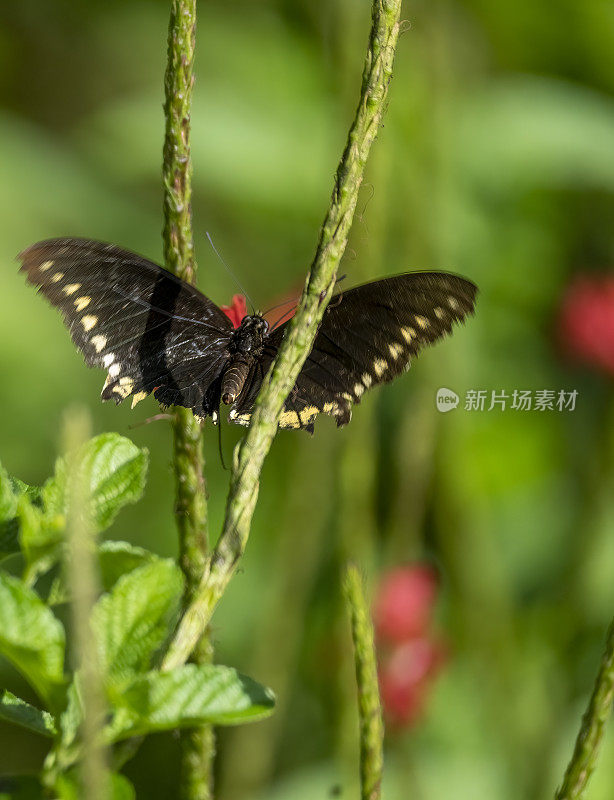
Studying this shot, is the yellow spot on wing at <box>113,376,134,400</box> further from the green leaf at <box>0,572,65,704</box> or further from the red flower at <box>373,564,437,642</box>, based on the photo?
the red flower at <box>373,564,437,642</box>

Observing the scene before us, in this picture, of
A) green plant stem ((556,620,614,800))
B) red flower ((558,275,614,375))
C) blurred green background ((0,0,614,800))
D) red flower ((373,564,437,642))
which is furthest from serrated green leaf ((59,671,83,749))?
red flower ((558,275,614,375))

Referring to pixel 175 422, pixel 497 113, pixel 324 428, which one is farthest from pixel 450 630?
pixel 175 422

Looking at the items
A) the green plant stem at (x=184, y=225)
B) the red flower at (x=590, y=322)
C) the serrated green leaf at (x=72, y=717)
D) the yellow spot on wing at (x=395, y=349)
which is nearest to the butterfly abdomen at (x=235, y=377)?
the yellow spot on wing at (x=395, y=349)

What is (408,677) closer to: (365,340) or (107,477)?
(365,340)

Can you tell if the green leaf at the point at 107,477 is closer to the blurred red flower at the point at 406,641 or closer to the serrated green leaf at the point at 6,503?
the serrated green leaf at the point at 6,503

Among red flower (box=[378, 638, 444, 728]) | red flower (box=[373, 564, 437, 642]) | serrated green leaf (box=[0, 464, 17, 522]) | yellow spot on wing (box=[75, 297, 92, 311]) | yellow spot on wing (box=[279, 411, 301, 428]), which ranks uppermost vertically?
yellow spot on wing (box=[75, 297, 92, 311])

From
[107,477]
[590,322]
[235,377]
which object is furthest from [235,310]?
[590,322]

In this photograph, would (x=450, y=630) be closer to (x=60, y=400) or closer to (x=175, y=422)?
(x=60, y=400)
